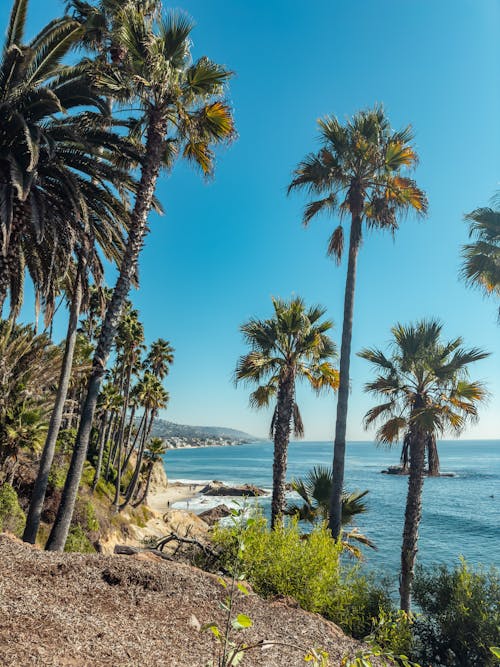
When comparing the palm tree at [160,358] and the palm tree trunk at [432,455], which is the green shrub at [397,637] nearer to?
the palm tree trunk at [432,455]

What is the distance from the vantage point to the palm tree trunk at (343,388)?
11453 millimetres

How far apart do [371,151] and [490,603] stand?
11991 millimetres

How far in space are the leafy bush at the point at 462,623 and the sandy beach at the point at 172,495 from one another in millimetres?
46367

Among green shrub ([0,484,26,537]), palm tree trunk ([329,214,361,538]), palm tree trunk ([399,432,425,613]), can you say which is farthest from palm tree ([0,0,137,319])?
palm tree trunk ([399,432,425,613])

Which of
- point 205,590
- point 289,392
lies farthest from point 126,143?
point 205,590

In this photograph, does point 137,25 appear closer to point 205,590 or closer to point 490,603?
point 205,590

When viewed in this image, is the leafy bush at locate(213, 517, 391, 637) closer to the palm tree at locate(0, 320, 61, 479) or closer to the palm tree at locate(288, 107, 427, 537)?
the palm tree at locate(288, 107, 427, 537)

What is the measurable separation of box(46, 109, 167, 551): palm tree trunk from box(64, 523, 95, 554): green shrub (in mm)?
7491

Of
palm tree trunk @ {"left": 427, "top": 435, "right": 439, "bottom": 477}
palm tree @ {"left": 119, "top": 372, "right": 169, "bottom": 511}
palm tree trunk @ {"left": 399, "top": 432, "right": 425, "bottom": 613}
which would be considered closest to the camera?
palm tree trunk @ {"left": 399, "top": 432, "right": 425, "bottom": 613}

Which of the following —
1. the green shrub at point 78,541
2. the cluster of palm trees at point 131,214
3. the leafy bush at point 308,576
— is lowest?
the green shrub at point 78,541

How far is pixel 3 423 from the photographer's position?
51.3 feet

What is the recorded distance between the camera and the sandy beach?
179 feet

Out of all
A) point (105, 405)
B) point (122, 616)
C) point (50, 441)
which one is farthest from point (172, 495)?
point (122, 616)

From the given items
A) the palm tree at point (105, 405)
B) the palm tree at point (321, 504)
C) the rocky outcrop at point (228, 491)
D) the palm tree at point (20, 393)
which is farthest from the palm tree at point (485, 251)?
the rocky outcrop at point (228, 491)
